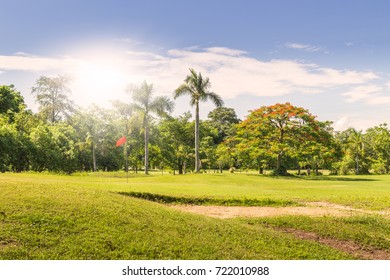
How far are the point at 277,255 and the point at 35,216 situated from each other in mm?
8134

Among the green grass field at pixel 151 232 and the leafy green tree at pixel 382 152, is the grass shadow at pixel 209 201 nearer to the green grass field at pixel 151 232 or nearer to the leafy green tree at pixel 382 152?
the green grass field at pixel 151 232

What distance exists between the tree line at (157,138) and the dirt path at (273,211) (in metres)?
24.5

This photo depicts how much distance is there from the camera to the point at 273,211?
61.7 ft

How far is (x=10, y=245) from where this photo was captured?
32.6 feet

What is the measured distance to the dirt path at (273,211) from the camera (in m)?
17.7

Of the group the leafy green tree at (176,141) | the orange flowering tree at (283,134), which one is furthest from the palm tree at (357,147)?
the leafy green tree at (176,141)

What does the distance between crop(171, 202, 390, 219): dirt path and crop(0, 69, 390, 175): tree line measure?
24495 mm

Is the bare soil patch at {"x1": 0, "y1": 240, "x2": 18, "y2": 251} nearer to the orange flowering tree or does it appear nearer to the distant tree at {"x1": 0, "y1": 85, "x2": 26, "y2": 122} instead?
the orange flowering tree

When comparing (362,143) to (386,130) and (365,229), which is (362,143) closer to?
(386,130)

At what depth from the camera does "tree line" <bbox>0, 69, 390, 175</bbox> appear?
44844 millimetres

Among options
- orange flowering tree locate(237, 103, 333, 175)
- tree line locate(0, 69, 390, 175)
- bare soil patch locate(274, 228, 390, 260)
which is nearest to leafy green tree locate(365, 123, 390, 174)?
tree line locate(0, 69, 390, 175)
